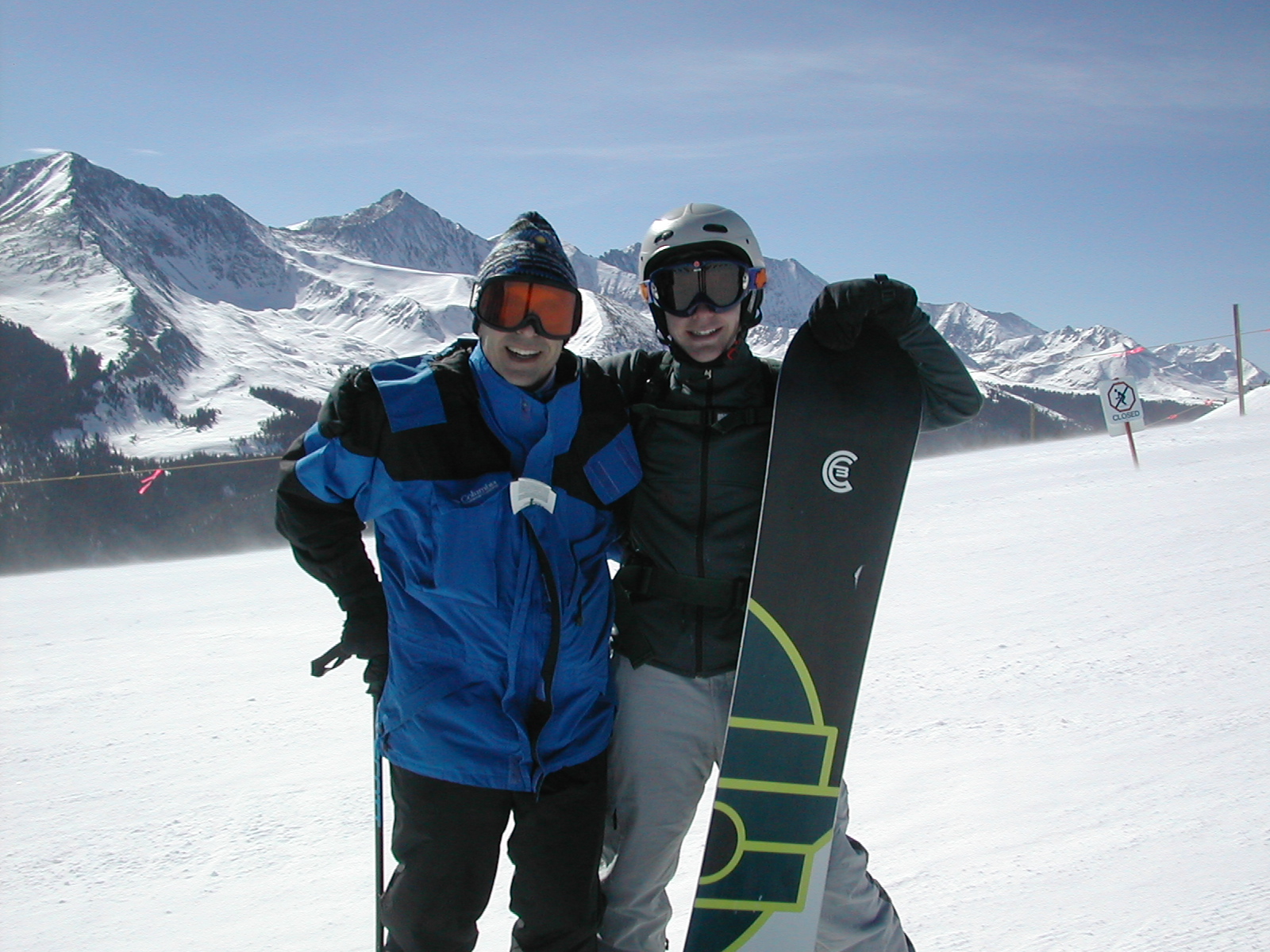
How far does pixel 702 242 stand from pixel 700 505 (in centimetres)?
81

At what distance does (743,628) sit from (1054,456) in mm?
12369

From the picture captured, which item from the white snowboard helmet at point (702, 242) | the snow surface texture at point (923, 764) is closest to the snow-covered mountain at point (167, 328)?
the snow surface texture at point (923, 764)

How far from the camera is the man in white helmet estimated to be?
7.77 feet

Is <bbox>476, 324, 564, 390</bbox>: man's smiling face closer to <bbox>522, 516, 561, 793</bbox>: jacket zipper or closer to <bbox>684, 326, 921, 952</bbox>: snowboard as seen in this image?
<bbox>522, 516, 561, 793</bbox>: jacket zipper

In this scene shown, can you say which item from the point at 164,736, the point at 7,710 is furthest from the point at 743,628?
the point at 7,710

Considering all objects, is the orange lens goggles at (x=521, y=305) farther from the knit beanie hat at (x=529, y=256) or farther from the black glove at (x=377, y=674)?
the black glove at (x=377, y=674)

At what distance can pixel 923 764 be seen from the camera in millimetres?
3752

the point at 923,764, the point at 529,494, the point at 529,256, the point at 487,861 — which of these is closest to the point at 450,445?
the point at 529,494

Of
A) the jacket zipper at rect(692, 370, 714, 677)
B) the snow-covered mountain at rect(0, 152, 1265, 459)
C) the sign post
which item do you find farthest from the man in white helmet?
the snow-covered mountain at rect(0, 152, 1265, 459)

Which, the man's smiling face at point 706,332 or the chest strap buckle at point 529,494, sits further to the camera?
the man's smiling face at point 706,332

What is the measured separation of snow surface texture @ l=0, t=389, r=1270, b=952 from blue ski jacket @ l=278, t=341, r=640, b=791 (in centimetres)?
105

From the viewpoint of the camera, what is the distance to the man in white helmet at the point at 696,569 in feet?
7.77

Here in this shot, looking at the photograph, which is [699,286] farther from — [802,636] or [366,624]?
[366,624]

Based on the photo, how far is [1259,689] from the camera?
4211 mm
